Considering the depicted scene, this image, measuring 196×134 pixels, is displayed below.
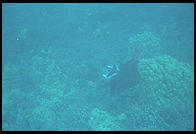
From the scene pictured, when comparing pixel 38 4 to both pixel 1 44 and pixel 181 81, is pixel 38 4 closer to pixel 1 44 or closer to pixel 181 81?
pixel 1 44

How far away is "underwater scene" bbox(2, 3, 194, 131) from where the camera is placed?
8086 millimetres

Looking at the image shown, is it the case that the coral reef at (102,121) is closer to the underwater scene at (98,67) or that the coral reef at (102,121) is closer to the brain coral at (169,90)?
the underwater scene at (98,67)

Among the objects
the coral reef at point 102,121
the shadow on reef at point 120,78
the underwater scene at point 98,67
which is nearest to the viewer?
the coral reef at point 102,121

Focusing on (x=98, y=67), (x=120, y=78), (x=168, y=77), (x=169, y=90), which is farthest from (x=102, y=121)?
(x=168, y=77)

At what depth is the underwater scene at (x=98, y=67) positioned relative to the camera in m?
8.09

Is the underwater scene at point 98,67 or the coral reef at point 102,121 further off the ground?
the underwater scene at point 98,67

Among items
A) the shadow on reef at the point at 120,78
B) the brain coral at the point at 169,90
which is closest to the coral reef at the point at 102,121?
the shadow on reef at the point at 120,78

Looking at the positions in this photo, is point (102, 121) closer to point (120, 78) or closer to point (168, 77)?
point (120, 78)

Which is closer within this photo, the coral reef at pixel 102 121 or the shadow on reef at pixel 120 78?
the coral reef at pixel 102 121

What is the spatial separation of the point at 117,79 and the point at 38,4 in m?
8.51

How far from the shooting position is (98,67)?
987 centimetres

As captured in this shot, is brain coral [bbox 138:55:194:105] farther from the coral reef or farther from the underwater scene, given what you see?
the coral reef

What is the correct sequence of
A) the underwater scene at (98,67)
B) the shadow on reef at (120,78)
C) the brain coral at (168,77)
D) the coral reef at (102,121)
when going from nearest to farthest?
the coral reef at (102,121) < the underwater scene at (98,67) < the brain coral at (168,77) < the shadow on reef at (120,78)

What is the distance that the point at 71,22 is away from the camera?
12.5 meters
